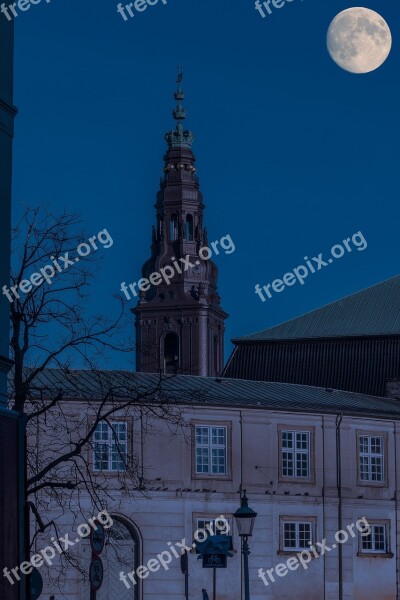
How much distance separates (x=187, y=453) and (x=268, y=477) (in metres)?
3.48

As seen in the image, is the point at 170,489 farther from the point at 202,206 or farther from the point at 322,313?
→ the point at 202,206

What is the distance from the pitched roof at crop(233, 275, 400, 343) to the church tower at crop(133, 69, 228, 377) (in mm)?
47335

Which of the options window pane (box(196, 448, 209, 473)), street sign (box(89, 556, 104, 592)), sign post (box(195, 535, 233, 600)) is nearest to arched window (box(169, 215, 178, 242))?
window pane (box(196, 448, 209, 473))

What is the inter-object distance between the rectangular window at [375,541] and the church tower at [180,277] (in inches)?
2557

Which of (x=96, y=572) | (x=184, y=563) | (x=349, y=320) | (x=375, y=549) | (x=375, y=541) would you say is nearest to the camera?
(x=96, y=572)

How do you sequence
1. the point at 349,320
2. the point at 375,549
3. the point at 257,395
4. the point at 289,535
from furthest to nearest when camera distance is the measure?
the point at 349,320
the point at 257,395
the point at 375,549
the point at 289,535

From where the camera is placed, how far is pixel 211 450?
64.6 m

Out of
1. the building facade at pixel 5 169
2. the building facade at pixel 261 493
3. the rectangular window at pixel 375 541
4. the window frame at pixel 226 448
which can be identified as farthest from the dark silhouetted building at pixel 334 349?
the building facade at pixel 5 169

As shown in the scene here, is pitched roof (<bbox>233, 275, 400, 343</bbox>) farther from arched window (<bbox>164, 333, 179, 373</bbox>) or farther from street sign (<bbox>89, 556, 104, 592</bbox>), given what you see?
street sign (<bbox>89, 556, 104, 592</bbox>)

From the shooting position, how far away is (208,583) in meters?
62.1

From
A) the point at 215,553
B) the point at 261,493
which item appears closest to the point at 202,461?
the point at 261,493

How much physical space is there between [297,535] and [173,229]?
2958 inches

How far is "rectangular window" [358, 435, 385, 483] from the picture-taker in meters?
67.3

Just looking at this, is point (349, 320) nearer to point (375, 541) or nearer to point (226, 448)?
point (375, 541)
